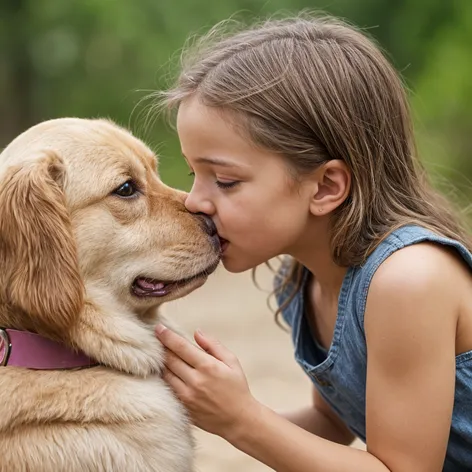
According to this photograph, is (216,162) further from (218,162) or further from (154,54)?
(154,54)

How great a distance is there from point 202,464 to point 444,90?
25.7 feet

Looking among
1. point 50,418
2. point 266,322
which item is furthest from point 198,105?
point 266,322

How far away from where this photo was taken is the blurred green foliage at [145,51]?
10.9m

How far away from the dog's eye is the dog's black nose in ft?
0.70

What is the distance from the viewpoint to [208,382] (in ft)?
8.34

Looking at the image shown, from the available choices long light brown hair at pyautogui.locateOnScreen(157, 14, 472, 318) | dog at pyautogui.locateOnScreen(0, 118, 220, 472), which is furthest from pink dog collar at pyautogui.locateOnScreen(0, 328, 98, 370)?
long light brown hair at pyautogui.locateOnScreen(157, 14, 472, 318)

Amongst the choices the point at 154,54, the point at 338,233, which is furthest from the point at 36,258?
the point at 154,54

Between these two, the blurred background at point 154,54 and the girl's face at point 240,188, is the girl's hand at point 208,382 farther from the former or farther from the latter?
the blurred background at point 154,54

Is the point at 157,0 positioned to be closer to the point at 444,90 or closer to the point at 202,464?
the point at 444,90

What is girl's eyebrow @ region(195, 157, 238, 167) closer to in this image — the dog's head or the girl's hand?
the dog's head

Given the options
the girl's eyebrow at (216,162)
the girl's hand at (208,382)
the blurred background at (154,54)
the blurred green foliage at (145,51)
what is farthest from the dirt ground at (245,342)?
the blurred green foliage at (145,51)

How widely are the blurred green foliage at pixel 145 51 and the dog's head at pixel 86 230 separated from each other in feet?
23.1

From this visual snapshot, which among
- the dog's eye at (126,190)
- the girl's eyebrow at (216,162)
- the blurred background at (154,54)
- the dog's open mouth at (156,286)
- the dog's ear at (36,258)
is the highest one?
the girl's eyebrow at (216,162)

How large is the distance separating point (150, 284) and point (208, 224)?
0.84 feet
